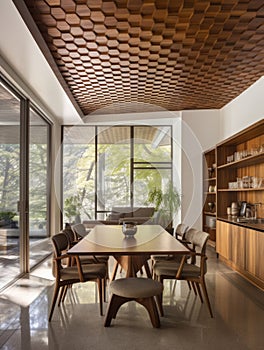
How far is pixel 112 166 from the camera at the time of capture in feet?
32.3

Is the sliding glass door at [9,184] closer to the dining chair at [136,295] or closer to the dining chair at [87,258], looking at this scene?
the dining chair at [87,258]

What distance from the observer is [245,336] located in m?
3.12

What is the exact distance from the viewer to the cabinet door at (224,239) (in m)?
5.76

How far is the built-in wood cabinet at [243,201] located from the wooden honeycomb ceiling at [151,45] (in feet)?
3.43

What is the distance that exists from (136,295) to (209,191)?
5.03 meters

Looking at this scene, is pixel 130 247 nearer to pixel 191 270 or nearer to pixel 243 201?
pixel 191 270

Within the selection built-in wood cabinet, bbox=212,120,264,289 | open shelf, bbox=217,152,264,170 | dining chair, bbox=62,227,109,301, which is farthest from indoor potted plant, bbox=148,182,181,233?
dining chair, bbox=62,227,109,301

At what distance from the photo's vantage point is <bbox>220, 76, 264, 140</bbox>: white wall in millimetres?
6051

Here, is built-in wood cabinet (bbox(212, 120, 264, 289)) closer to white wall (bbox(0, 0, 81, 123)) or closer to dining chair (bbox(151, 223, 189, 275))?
dining chair (bbox(151, 223, 189, 275))

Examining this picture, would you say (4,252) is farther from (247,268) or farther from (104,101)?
(104,101)

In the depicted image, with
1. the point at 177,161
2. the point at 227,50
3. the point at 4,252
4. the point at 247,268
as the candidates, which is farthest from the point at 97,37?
the point at 177,161

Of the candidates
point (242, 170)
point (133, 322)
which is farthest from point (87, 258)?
point (242, 170)

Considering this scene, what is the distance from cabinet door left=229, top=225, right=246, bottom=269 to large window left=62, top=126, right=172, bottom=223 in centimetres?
448

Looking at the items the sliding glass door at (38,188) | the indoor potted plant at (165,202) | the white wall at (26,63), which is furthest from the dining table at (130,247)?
the indoor potted plant at (165,202)
